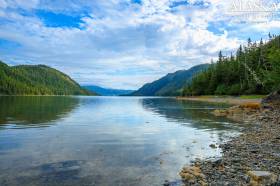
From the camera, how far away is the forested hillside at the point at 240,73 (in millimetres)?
109406

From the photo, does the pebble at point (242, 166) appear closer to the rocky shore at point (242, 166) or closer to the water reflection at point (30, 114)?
the rocky shore at point (242, 166)

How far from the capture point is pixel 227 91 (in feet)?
428

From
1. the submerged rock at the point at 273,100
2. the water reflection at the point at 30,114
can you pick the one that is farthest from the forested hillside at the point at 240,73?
Answer: the water reflection at the point at 30,114

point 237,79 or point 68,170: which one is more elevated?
point 237,79

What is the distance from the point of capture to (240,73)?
129875 mm

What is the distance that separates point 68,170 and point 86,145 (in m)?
6.67

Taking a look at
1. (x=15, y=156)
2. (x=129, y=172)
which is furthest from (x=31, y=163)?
(x=129, y=172)

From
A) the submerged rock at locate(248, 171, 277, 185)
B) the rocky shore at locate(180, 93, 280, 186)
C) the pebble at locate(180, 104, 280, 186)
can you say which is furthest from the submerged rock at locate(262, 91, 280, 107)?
the submerged rock at locate(248, 171, 277, 185)

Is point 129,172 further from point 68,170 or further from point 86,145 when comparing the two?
point 86,145

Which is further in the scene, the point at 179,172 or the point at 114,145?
the point at 114,145

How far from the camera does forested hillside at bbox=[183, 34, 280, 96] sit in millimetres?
109406

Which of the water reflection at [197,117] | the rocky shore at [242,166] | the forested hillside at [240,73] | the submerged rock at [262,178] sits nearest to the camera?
the submerged rock at [262,178]

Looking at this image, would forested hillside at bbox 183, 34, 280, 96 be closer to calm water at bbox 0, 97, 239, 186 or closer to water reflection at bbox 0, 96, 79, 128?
water reflection at bbox 0, 96, 79, 128

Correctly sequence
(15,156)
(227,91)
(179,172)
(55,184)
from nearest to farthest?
1. (55,184)
2. (179,172)
3. (15,156)
4. (227,91)
